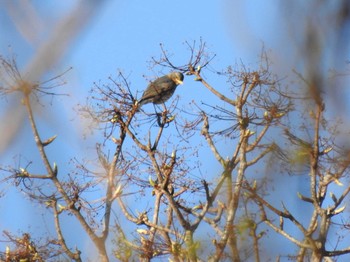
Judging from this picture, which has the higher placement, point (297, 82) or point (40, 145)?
point (40, 145)

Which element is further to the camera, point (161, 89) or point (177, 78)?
point (177, 78)

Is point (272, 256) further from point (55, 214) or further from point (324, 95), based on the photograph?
point (55, 214)

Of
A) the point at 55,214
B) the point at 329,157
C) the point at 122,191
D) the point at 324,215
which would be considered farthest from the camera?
the point at 122,191

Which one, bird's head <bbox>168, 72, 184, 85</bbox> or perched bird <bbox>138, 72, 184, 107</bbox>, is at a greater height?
bird's head <bbox>168, 72, 184, 85</bbox>

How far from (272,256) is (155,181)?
1.99 m

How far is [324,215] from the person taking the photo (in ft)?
12.5

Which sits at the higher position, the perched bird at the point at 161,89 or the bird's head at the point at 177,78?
the bird's head at the point at 177,78

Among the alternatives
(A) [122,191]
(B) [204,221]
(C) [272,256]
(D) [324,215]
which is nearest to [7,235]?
(A) [122,191]

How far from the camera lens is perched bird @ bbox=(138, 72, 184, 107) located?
477 cm

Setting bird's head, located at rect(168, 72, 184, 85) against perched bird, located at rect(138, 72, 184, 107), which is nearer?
perched bird, located at rect(138, 72, 184, 107)

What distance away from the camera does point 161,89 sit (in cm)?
505

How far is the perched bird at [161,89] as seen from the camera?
15.7 ft

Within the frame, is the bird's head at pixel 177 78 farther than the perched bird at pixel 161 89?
Yes

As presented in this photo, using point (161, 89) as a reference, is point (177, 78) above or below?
above
